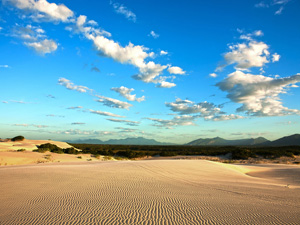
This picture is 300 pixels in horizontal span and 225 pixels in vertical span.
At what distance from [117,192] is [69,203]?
1.76 meters

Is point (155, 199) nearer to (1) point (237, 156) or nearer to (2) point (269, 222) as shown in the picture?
(2) point (269, 222)

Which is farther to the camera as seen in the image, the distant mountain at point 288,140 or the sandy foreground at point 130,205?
the distant mountain at point 288,140

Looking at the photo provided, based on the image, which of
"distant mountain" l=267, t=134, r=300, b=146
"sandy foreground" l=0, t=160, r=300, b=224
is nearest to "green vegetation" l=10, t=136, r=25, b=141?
"sandy foreground" l=0, t=160, r=300, b=224

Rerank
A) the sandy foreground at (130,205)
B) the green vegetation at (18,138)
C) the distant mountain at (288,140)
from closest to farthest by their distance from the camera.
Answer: the sandy foreground at (130,205), the green vegetation at (18,138), the distant mountain at (288,140)

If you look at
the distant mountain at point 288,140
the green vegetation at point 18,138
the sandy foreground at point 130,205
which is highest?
the distant mountain at point 288,140

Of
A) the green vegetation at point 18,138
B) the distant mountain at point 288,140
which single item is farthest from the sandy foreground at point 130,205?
the distant mountain at point 288,140

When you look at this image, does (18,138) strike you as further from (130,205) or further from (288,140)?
(288,140)

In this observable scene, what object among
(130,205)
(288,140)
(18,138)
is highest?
(288,140)

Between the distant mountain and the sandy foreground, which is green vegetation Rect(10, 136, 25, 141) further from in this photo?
the distant mountain

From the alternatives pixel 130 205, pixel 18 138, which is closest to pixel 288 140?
pixel 18 138

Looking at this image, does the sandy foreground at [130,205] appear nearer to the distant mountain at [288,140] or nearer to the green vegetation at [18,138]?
the green vegetation at [18,138]

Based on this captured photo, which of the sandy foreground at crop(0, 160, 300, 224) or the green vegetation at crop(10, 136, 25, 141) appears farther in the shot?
the green vegetation at crop(10, 136, 25, 141)

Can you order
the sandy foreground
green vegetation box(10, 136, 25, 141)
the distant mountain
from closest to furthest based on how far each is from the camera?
the sandy foreground < green vegetation box(10, 136, 25, 141) < the distant mountain

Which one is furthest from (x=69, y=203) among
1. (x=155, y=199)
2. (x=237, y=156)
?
(x=237, y=156)
